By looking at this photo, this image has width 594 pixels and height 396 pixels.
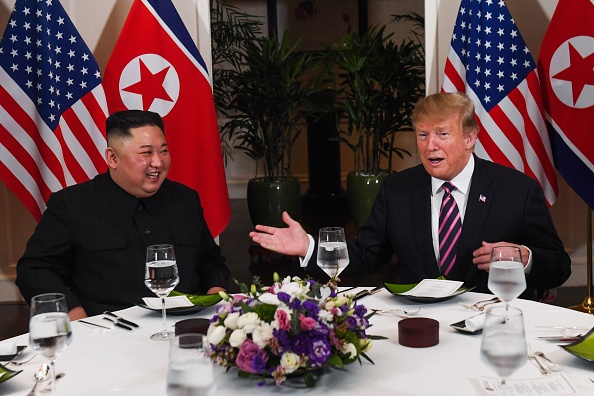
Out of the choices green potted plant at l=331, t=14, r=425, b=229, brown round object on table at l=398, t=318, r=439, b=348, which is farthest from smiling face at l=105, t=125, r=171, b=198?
green potted plant at l=331, t=14, r=425, b=229

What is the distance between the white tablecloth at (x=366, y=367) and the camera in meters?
1.71

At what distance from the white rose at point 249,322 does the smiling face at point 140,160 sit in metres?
1.32

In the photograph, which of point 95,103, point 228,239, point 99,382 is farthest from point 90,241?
point 228,239

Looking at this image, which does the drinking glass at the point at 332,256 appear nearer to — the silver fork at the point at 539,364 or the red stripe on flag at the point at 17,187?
the silver fork at the point at 539,364

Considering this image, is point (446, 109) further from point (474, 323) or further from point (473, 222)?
point (474, 323)

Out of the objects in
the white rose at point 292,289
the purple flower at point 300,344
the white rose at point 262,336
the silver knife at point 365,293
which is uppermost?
the white rose at point 292,289

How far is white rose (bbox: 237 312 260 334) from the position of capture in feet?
5.39

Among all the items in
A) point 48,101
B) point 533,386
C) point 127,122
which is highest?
point 48,101

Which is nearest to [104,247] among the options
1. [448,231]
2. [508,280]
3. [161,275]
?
[161,275]

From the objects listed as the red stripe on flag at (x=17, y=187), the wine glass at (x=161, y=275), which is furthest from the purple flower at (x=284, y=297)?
the red stripe on flag at (x=17, y=187)

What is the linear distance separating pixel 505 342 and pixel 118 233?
1.75m

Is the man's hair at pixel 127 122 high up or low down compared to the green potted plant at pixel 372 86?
down

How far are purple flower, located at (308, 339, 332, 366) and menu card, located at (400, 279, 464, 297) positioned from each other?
2.32 feet

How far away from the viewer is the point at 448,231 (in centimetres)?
287
